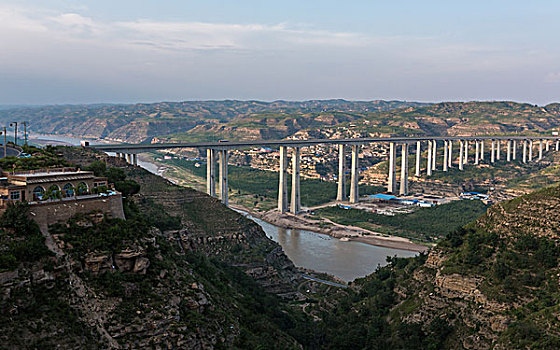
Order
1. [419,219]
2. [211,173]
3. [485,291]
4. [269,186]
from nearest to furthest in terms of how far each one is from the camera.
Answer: [485,291] → [211,173] → [419,219] → [269,186]

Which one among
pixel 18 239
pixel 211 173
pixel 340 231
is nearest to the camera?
pixel 18 239

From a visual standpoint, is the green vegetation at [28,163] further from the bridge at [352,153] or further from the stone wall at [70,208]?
the bridge at [352,153]

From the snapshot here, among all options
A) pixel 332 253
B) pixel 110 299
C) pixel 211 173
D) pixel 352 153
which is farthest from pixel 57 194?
pixel 352 153

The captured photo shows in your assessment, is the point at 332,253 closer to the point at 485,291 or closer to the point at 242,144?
the point at 242,144

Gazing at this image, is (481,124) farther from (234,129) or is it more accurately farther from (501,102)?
(234,129)

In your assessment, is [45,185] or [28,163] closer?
[45,185]

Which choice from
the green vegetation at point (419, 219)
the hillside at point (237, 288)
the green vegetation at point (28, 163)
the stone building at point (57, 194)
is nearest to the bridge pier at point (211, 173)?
the green vegetation at point (419, 219)

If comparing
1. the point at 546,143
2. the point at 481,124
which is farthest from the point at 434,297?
the point at 481,124
